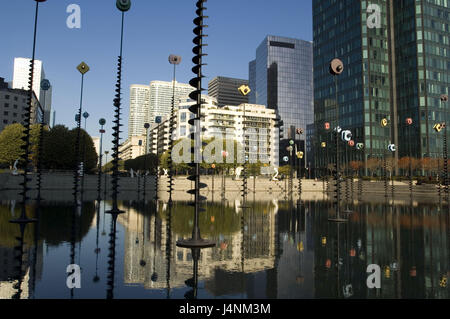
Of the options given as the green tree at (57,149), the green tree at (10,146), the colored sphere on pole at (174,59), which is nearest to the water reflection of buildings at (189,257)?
the colored sphere on pole at (174,59)

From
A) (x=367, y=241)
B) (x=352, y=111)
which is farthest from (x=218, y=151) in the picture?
(x=367, y=241)

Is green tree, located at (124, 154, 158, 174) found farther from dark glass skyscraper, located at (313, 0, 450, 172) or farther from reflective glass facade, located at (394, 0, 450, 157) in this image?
reflective glass facade, located at (394, 0, 450, 157)

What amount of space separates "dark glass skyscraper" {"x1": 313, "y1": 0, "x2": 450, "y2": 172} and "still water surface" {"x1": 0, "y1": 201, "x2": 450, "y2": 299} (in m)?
90.4

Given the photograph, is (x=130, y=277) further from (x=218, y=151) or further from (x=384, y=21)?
(x=384, y=21)

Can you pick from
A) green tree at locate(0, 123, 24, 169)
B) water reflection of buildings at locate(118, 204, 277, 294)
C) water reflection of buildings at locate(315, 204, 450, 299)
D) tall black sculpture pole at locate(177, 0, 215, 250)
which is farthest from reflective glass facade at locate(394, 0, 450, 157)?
green tree at locate(0, 123, 24, 169)

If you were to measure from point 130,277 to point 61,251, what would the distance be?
13.9 feet

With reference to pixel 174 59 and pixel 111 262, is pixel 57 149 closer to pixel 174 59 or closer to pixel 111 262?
pixel 174 59

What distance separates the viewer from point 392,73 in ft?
348

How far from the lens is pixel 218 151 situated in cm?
10400

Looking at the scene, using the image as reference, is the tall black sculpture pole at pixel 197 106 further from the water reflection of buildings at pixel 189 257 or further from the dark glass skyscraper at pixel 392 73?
the dark glass skyscraper at pixel 392 73

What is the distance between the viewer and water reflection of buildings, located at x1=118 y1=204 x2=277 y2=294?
8219 millimetres

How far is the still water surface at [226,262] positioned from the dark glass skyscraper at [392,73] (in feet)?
297

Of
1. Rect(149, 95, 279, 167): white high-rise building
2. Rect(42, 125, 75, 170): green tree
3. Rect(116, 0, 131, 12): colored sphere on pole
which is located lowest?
Rect(42, 125, 75, 170): green tree

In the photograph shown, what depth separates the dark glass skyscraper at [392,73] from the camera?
318ft
